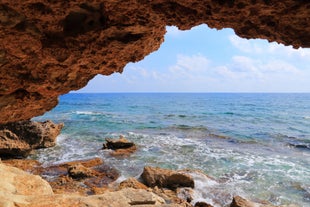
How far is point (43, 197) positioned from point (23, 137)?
12165 millimetres

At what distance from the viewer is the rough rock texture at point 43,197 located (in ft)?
19.2

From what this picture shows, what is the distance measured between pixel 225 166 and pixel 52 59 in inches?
533

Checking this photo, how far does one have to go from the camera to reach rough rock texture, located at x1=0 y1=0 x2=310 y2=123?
3.24 m

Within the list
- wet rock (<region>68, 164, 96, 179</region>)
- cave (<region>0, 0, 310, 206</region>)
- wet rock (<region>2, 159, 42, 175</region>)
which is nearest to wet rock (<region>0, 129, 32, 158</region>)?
wet rock (<region>2, 159, 42, 175</region>)

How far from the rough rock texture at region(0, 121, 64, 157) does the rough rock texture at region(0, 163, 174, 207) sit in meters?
8.91

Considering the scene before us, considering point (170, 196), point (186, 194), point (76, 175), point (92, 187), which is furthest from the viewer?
point (76, 175)

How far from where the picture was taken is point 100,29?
4.10 meters

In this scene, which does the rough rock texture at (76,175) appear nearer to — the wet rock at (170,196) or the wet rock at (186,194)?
the wet rock at (170,196)

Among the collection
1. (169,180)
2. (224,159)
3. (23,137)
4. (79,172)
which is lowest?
(224,159)

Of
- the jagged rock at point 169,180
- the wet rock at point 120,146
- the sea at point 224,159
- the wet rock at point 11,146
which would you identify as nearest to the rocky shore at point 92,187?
the jagged rock at point 169,180

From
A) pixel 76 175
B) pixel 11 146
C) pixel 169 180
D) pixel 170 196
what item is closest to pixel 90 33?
pixel 170 196

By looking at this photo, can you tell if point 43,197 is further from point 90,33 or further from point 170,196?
point 170,196

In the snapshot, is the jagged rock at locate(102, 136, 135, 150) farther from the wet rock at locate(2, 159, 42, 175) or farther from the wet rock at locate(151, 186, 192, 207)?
the wet rock at locate(151, 186, 192, 207)

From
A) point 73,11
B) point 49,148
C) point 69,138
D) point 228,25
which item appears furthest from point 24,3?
point 69,138
